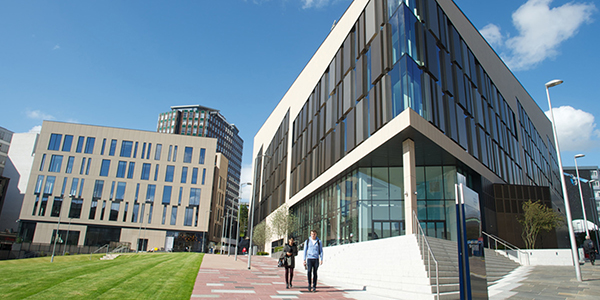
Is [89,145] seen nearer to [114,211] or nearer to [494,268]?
[114,211]

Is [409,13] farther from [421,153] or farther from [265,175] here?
[265,175]

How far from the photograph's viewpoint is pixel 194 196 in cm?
6988

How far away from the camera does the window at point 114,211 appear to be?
64938 millimetres

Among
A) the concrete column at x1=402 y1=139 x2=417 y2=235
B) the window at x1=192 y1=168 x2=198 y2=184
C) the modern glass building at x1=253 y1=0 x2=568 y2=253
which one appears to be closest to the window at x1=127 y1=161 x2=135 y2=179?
the window at x1=192 y1=168 x2=198 y2=184

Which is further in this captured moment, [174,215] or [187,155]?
[187,155]

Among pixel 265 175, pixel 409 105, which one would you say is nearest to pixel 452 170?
pixel 409 105

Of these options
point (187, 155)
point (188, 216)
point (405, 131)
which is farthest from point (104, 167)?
point (405, 131)

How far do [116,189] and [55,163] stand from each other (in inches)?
450

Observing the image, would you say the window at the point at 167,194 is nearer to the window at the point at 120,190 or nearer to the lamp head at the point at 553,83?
the window at the point at 120,190

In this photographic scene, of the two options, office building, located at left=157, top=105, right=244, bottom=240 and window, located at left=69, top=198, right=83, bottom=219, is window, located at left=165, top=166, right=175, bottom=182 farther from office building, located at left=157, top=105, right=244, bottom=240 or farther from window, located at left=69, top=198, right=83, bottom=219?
office building, located at left=157, top=105, right=244, bottom=240

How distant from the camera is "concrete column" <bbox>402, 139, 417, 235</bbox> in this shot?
767 inches

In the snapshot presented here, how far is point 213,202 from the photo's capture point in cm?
8319

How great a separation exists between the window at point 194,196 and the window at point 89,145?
63.0 feet

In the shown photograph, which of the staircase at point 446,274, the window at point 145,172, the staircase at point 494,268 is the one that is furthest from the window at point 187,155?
the staircase at point 446,274
